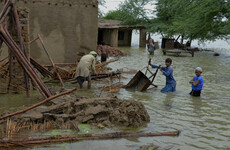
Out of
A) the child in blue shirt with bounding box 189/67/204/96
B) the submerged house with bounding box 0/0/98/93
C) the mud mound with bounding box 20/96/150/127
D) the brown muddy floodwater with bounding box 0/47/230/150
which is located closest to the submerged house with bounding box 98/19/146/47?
the submerged house with bounding box 0/0/98/93

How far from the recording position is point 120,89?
9562mm

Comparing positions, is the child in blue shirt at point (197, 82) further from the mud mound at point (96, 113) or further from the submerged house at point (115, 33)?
the submerged house at point (115, 33)

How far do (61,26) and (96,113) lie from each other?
21.2 feet

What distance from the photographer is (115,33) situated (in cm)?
3183

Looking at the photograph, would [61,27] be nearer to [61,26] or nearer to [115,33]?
[61,26]

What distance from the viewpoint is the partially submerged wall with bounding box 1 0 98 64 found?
1109 cm

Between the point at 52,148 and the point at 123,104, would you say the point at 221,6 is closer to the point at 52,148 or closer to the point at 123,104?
the point at 123,104

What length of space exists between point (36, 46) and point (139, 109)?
6.58 meters

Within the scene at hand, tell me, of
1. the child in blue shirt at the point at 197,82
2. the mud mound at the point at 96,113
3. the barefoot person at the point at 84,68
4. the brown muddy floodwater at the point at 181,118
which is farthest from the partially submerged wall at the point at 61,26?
the mud mound at the point at 96,113

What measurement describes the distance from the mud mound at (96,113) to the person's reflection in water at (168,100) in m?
1.74

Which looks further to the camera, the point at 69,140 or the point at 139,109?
the point at 139,109

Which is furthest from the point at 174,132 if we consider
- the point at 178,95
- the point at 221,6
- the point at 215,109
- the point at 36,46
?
the point at 221,6

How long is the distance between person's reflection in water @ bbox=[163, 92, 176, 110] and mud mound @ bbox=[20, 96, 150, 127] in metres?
1.74

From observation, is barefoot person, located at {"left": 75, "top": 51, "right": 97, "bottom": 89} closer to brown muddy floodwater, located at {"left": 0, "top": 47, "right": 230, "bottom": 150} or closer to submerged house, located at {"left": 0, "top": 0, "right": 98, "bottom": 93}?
brown muddy floodwater, located at {"left": 0, "top": 47, "right": 230, "bottom": 150}
